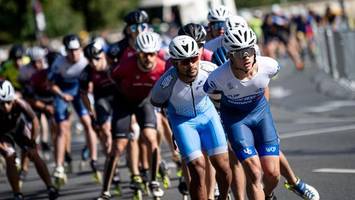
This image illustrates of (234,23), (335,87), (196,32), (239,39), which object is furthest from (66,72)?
(335,87)

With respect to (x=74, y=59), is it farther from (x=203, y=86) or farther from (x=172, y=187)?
(x=203, y=86)

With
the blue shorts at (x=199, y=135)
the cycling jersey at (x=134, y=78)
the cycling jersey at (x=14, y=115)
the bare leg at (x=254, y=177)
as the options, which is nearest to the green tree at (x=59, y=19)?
the cycling jersey at (x=14, y=115)

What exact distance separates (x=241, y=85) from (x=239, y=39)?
0.48 metres

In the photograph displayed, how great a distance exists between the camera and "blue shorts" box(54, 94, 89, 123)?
56.5ft

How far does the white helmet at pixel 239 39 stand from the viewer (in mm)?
10211

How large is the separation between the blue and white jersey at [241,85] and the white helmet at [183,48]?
35 centimetres

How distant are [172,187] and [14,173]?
221 centimetres

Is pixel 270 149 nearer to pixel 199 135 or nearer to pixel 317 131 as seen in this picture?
pixel 199 135

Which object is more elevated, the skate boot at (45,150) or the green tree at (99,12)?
the skate boot at (45,150)

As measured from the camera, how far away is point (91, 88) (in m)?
16.4

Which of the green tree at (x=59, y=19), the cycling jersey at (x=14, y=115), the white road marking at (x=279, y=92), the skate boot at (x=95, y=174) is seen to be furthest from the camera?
the green tree at (x=59, y=19)

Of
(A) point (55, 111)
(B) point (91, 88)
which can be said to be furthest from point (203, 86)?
(A) point (55, 111)

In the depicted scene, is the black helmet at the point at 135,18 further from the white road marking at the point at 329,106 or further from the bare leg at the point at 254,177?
the white road marking at the point at 329,106

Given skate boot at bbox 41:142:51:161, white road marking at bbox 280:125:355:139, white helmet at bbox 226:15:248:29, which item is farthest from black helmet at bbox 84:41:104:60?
skate boot at bbox 41:142:51:161
